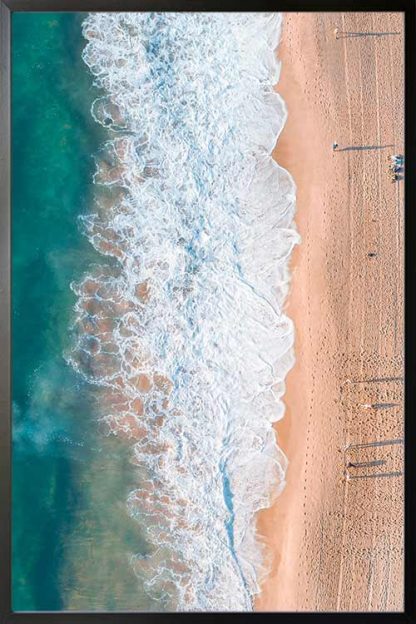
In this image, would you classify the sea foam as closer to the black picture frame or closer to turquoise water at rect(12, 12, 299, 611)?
turquoise water at rect(12, 12, 299, 611)

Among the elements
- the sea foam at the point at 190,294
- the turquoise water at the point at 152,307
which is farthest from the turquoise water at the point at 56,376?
the sea foam at the point at 190,294

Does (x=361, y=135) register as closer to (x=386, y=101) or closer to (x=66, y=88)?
(x=386, y=101)

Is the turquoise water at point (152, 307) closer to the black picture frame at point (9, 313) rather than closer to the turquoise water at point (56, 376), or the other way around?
the turquoise water at point (56, 376)

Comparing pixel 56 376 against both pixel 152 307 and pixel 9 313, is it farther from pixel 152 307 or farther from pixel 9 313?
pixel 9 313

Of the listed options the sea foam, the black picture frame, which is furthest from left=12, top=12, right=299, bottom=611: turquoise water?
the black picture frame

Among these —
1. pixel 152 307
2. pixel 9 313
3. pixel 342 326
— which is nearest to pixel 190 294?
pixel 152 307

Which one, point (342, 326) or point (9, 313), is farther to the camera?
point (342, 326)
